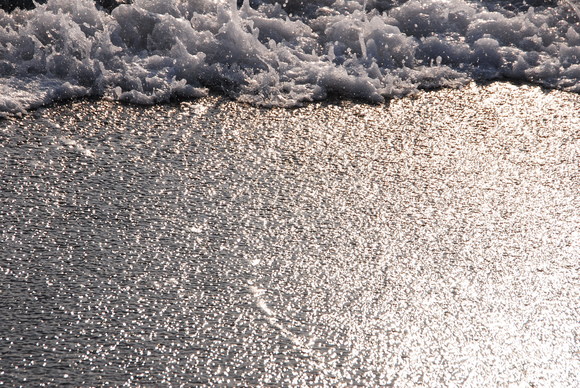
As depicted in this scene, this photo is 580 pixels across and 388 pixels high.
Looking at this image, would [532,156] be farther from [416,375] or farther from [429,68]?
[416,375]

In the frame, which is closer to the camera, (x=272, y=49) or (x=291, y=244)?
(x=291, y=244)

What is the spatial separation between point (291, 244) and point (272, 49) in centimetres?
84

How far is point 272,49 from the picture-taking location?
2094 mm

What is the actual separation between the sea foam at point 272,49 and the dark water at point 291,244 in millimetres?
97

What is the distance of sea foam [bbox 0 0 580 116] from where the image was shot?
1929 millimetres

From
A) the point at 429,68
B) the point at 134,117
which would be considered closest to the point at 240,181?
the point at 134,117

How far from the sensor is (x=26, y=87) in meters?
1.88

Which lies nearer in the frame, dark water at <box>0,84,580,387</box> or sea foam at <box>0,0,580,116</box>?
dark water at <box>0,84,580,387</box>

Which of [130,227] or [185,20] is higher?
[185,20]

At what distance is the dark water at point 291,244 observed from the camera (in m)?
1.20

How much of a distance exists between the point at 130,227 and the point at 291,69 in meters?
0.77

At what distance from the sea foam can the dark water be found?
3.8 inches

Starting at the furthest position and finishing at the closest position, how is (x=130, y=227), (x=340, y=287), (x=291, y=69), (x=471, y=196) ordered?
(x=291, y=69), (x=471, y=196), (x=130, y=227), (x=340, y=287)

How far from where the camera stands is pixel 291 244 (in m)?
1.44
